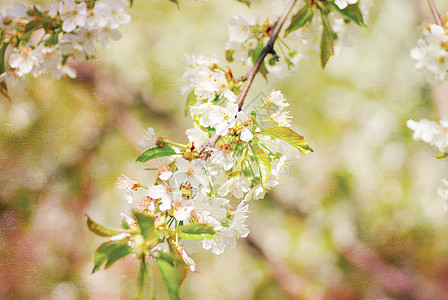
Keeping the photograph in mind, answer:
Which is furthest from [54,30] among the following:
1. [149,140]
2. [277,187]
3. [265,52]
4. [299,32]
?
[277,187]

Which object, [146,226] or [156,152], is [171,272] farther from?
[156,152]

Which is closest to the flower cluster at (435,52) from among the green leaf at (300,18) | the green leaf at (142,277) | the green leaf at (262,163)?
the green leaf at (300,18)

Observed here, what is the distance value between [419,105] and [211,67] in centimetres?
255

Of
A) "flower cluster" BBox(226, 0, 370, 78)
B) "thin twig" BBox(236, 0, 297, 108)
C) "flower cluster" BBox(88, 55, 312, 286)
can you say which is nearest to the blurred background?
"flower cluster" BBox(226, 0, 370, 78)

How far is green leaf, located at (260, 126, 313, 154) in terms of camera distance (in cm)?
55

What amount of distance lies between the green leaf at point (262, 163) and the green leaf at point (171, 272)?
0.19m

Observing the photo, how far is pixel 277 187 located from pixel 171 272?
2.27 metres

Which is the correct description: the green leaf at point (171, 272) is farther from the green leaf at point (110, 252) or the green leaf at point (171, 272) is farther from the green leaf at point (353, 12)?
the green leaf at point (353, 12)

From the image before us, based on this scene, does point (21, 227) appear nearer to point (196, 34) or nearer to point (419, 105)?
point (196, 34)

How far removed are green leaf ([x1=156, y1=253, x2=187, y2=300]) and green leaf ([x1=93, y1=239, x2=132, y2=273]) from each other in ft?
0.16

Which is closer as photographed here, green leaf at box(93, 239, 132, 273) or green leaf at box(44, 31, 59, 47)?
green leaf at box(93, 239, 132, 273)

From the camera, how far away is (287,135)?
1.82ft

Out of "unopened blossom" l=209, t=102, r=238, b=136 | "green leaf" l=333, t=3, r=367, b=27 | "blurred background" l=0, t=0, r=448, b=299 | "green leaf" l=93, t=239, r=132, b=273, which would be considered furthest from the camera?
"blurred background" l=0, t=0, r=448, b=299

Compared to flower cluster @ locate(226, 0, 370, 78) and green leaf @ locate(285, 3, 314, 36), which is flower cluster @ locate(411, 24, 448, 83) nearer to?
flower cluster @ locate(226, 0, 370, 78)
